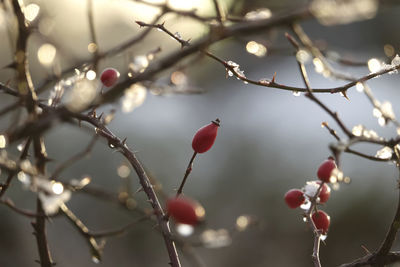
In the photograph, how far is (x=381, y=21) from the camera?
1094 centimetres

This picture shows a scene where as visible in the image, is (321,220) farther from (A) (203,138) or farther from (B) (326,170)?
(A) (203,138)

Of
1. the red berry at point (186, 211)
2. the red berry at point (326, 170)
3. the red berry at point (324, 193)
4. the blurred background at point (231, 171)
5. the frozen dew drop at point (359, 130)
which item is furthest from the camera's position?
the blurred background at point (231, 171)

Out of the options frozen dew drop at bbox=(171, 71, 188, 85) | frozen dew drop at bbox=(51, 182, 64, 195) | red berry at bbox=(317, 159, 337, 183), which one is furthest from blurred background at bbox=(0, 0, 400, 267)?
frozen dew drop at bbox=(51, 182, 64, 195)

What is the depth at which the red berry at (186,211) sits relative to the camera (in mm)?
863

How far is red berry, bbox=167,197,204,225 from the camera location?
863 millimetres

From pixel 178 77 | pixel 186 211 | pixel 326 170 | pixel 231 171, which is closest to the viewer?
pixel 186 211

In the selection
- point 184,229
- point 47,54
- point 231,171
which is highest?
point 231,171

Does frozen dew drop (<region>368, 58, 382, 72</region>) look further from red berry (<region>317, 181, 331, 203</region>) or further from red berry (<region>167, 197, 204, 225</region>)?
red berry (<region>167, 197, 204, 225</region>)

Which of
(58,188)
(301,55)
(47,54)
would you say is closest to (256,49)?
(301,55)

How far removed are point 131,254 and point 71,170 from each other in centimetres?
166

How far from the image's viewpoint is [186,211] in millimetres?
863

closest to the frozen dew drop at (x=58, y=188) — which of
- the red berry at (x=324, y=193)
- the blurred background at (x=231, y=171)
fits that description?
the red berry at (x=324, y=193)

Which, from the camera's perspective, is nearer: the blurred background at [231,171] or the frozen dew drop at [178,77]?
the frozen dew drop at [178,77]

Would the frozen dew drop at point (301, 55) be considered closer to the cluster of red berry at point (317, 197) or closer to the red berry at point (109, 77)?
the cluster of red berry at point (317, 197)
